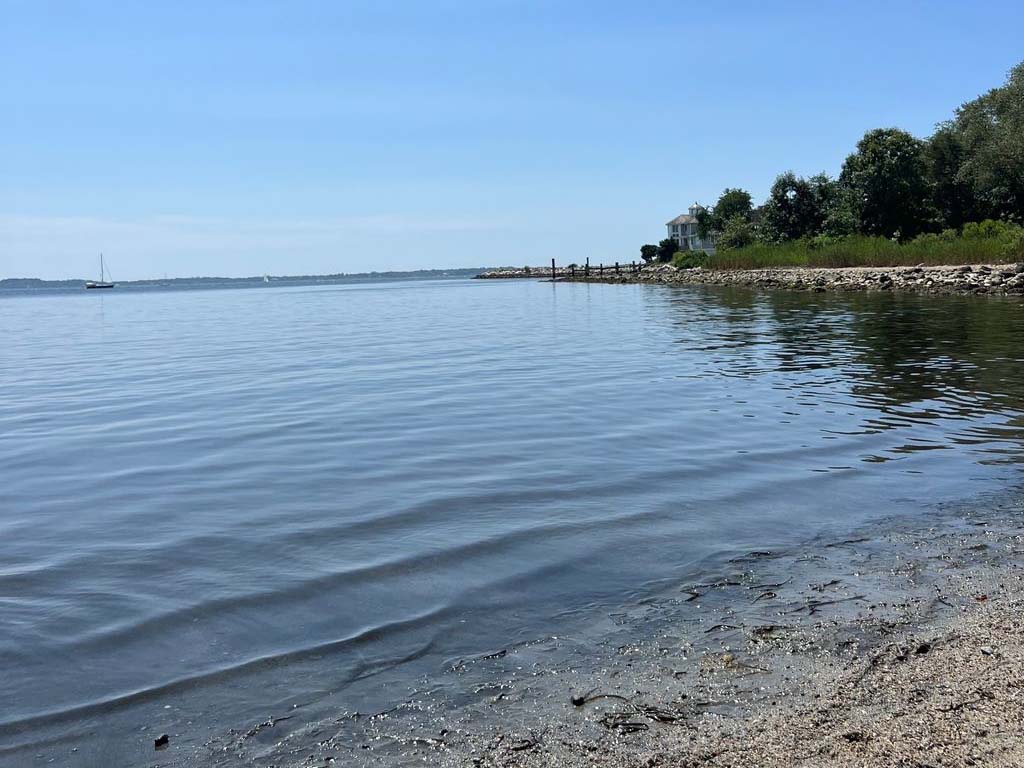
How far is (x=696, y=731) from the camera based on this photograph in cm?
414

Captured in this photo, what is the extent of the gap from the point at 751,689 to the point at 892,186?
222 feet

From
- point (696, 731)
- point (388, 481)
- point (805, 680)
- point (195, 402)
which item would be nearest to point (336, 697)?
point (696, 731)

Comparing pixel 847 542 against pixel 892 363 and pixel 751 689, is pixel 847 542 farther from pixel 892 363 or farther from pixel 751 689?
pixel 892 363

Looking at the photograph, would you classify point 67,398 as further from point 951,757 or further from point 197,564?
point 951,757

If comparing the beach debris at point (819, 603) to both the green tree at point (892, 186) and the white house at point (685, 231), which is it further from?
the white house at point (685, 231)

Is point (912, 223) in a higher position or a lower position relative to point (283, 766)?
higher

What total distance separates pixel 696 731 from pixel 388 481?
6328 millimetres

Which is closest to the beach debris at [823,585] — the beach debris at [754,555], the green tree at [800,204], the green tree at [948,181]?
the beach debris at [754,555]

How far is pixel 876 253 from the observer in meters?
56.3

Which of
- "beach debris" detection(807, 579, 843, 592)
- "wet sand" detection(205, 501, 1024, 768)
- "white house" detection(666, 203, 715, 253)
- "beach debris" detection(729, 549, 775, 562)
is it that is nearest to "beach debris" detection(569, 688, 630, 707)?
"wet sand" detection(205, 501, 1024, 768)

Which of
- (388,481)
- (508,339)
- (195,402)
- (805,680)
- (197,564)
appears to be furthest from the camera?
(508,339)

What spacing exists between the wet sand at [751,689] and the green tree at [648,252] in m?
110

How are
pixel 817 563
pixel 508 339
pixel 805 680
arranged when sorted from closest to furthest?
pixel 805 680
pixel 817 563
pixel 508 339

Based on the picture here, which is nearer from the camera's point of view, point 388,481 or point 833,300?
point 388,481
